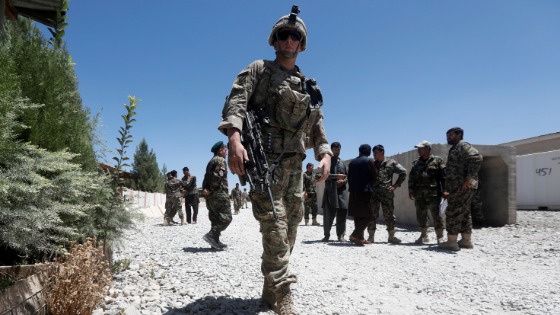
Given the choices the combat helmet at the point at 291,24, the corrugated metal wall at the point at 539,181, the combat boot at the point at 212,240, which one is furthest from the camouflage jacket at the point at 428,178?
the corrugated metal wall at the point at 539,181

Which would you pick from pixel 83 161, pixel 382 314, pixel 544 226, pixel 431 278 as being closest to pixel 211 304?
pixel 382 314

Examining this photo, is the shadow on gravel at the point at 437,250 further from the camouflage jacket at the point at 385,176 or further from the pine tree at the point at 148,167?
the pine tree at the point at 148,167

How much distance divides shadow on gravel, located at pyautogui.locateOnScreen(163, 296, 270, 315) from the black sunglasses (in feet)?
6.75

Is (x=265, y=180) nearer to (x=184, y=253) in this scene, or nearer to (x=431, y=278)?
(x=431, y=278)

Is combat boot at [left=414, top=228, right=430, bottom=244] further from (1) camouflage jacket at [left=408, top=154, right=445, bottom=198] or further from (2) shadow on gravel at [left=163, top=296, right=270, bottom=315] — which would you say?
(2) shadow on gravel at [left=163, top=296, right=270, bottom=315]

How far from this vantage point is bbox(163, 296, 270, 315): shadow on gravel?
259cm

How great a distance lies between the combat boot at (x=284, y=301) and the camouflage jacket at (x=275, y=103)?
3.16 ft

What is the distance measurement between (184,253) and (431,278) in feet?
10.8

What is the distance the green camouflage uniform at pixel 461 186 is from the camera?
5926mm

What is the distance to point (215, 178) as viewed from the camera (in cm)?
604

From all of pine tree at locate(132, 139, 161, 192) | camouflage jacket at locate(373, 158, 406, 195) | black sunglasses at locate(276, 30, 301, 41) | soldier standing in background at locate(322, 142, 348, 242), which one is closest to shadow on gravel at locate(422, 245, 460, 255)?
camouflage jacket at locate(373, 158, 406, 195)

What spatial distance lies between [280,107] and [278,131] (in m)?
0.18

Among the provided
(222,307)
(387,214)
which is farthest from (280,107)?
(387,214)

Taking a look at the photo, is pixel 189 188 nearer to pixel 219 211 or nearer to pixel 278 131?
pixel 219 211
